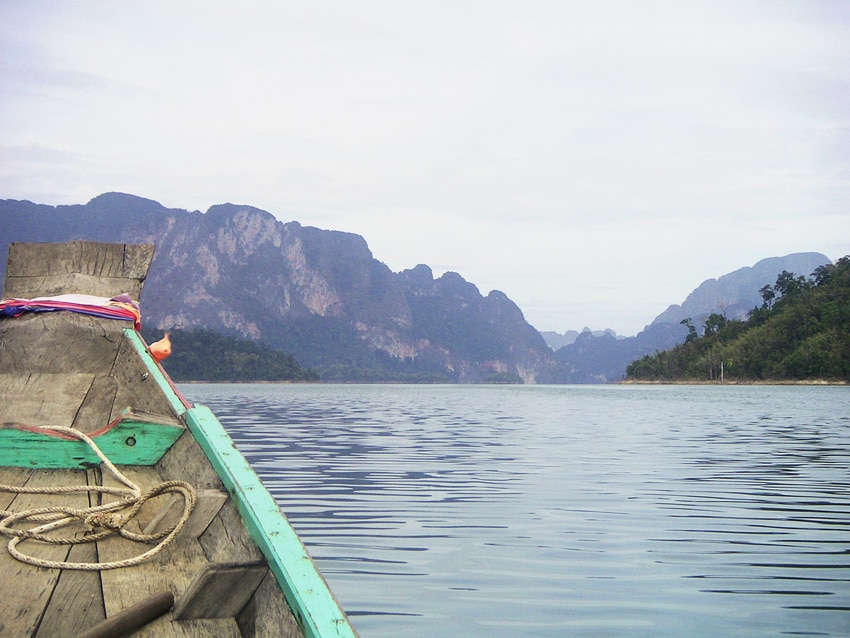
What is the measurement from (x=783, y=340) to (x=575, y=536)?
333 feet

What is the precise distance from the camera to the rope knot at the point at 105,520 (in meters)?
2.87

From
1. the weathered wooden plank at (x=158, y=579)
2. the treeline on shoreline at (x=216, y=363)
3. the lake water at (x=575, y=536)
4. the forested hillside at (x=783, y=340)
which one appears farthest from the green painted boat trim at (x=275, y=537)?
the treeline on shoreline at (x=216, y=363)

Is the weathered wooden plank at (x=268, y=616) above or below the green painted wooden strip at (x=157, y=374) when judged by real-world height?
below

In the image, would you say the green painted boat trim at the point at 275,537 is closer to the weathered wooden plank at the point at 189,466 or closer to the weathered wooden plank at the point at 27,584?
the weathered wooden plank at the point at 189,466

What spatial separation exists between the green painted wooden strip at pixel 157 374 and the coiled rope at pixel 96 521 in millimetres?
556

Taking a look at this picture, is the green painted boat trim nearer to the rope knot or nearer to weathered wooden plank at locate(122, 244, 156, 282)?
the rope knot

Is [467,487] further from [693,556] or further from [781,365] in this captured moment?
[781,365]

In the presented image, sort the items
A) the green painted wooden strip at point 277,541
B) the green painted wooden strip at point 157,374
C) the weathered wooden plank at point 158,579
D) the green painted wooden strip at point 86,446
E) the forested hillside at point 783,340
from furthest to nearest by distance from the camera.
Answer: the forested hillside at point 783,340 < the green painted wooden strip at point 157,374 < the green painted wooden strip at point 86,446 < the weathered wooden plank at point 158,579 < the green painted wooden strip at point 277,541

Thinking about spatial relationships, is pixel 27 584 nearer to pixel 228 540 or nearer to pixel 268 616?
pixel 228 540

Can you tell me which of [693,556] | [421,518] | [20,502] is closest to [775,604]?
[693,556]

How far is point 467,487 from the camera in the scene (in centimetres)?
1171

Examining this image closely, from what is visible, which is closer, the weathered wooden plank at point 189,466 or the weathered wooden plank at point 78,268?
the weathered wooden plank at point 189,466

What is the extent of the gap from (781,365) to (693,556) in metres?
99.2

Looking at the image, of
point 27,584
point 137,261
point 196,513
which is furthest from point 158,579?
point 137,261
